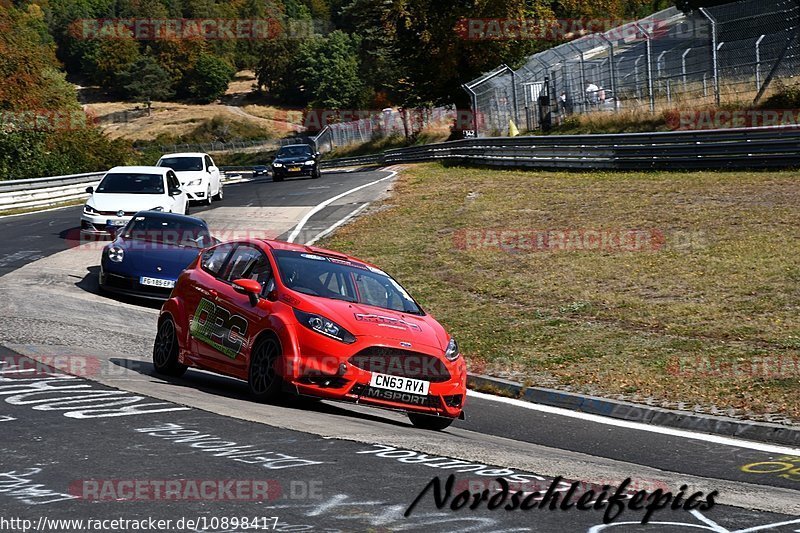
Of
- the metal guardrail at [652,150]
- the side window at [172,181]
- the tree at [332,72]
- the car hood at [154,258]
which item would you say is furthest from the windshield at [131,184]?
the tree at [332,72]

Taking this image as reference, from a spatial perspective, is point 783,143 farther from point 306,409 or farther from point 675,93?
point 306,409

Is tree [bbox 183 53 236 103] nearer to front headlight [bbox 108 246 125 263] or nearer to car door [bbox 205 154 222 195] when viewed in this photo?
car door [bbox 205 154 222 195]

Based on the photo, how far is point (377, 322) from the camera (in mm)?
9977

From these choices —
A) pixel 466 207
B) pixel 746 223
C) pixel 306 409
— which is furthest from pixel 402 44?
pixel 306 409

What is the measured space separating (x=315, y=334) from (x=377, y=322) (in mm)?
643

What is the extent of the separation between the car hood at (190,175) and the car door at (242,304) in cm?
2150

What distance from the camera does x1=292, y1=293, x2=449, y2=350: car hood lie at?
32.1ft

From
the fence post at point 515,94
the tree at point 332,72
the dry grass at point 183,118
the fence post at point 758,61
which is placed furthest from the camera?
the tree at point 332,72

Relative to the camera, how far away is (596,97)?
36.0m

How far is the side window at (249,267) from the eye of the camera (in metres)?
10.7

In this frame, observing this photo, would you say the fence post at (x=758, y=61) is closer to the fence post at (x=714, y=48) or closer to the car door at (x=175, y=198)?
the fence post at (x=714, y=48)

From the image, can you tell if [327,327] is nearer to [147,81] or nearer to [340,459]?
[340,459]

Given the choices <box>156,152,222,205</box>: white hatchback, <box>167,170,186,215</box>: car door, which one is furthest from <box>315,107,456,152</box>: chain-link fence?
<box>167,170,186,215</box>: car door

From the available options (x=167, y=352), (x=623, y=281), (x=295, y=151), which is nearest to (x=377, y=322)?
(x=167, y=352)
